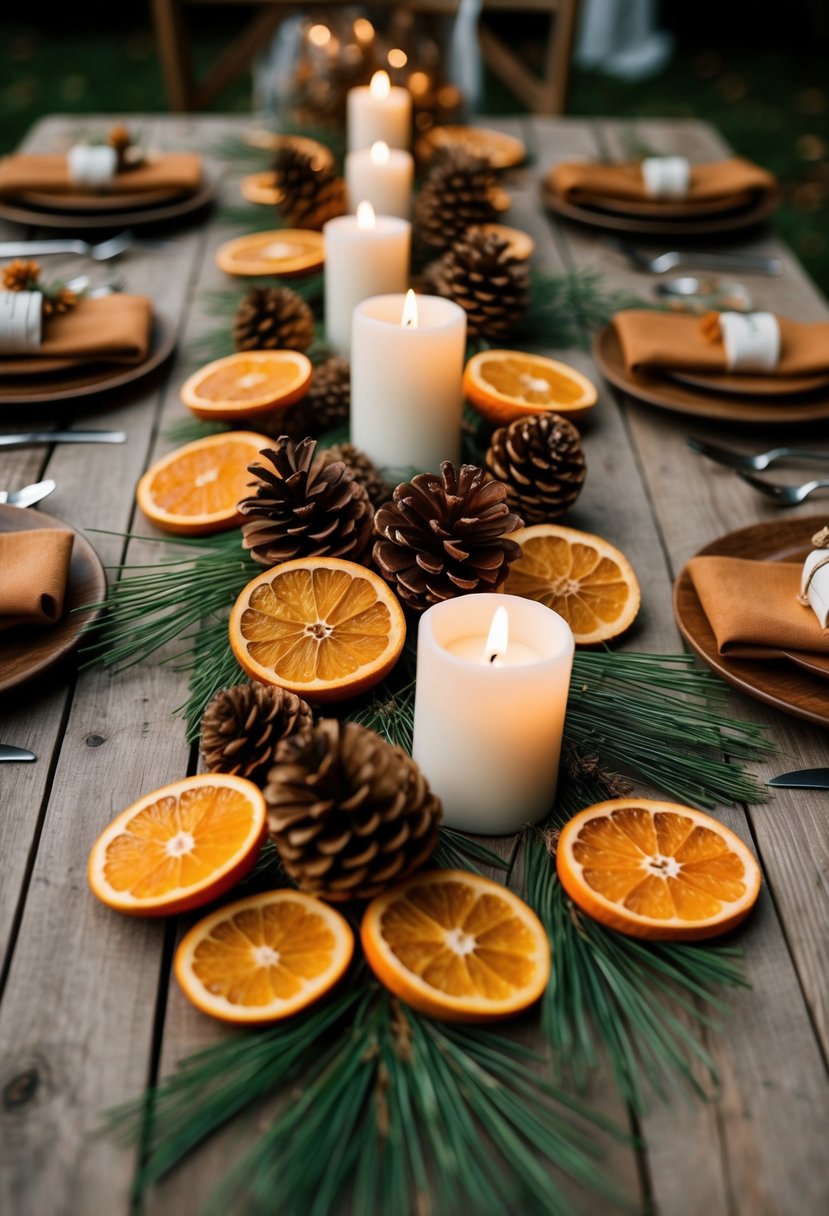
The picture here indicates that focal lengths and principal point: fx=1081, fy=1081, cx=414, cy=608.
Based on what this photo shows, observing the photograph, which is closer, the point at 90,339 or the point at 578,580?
the point at 578,580

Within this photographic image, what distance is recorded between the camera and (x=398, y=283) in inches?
51.0

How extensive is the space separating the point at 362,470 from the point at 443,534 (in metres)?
0.20

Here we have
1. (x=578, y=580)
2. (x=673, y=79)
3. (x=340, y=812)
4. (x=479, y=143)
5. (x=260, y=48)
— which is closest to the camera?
(x=340, y=812)

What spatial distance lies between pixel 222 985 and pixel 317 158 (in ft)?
4.86

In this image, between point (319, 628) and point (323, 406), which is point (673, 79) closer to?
point (323, 406)

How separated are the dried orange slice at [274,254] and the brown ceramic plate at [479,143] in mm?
429

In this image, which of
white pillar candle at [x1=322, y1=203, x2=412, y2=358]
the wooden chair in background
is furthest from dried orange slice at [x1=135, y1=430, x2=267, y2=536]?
the wooden chair in background

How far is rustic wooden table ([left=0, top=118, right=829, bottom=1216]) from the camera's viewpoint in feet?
1.78

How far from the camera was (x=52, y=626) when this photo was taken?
872 mm

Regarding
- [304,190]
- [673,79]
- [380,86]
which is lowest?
[673,79]

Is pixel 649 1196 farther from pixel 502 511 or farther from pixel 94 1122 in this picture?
pixel 502 511

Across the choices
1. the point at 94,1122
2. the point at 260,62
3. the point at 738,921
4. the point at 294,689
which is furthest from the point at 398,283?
the point at 260,62

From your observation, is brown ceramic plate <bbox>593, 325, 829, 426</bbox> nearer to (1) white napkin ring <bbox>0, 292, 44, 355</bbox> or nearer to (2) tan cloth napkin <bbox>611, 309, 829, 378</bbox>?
(2) tan cloth napkin <bbox>611, 309, 829, 378</bbox>

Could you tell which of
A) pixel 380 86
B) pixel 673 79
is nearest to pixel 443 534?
pixel 380 86
